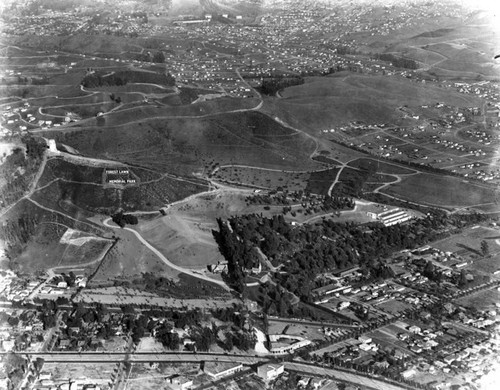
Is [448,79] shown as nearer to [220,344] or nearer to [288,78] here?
[288,78]

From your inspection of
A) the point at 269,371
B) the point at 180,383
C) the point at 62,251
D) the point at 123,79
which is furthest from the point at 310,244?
the point at 123,79

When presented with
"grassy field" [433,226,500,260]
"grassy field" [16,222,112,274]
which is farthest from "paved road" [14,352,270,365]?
"grassy field" [433,226,500,260]

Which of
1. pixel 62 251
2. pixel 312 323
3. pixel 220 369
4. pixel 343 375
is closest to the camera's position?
pixel 220 369

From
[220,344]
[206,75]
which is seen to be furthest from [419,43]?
[220,344]

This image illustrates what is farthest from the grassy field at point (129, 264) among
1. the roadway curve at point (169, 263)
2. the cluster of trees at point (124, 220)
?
the cluster of trees at point (124, 220)

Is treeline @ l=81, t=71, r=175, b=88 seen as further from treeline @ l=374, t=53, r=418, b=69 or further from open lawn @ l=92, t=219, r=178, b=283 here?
open lawn @ l=92, t=219, r=178, b=283

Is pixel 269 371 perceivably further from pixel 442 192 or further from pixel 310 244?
pixel 442 192
